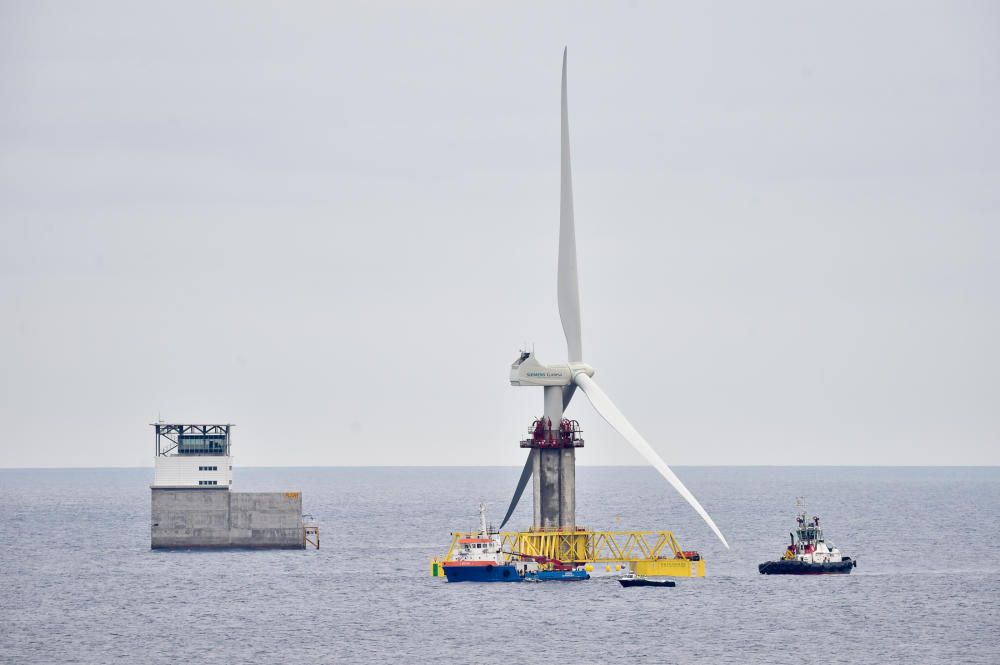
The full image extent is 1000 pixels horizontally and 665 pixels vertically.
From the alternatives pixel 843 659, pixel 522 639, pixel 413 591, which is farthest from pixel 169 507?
pixel 843 659

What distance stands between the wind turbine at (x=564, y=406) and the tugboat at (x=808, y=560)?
8024 mm

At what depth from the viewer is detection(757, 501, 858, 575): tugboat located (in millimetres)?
162875

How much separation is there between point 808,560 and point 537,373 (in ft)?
107

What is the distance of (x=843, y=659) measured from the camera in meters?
116

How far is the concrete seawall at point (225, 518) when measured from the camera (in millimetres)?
179625

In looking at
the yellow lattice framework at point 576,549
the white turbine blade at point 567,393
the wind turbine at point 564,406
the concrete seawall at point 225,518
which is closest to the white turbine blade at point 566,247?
the wind turbine at point 564,406

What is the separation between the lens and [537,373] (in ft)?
537

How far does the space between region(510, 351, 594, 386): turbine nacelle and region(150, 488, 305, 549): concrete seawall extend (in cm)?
3152

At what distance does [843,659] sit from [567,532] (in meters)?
46.5

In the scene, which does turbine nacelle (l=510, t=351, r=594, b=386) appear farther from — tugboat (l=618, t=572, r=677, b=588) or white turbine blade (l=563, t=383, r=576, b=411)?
tugboat (l=618, t=572, r=677, b=588)

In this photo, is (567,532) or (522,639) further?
(567,532)

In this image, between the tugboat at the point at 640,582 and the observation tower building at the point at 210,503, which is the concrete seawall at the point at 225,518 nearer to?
the observation tower building at the point at 210,503

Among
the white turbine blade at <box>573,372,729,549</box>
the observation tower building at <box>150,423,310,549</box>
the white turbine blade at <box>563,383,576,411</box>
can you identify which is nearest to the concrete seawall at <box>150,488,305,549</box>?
the observation tower building at <box>150,423,310,549</box>

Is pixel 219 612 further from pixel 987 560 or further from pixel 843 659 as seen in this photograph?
pixel 987 560
